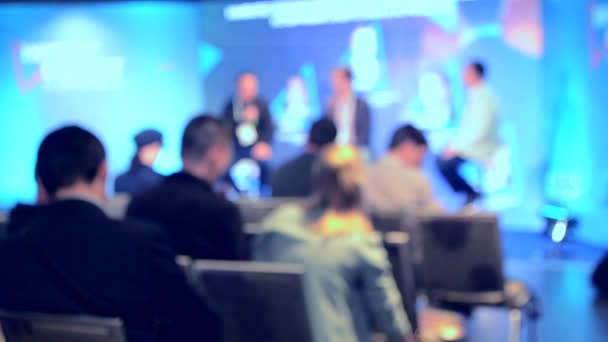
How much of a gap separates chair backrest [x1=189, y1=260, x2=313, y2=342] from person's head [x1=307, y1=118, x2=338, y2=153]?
2698 mm

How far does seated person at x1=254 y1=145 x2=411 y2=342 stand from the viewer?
2623 millimetres

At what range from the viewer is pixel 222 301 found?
2.22 metres

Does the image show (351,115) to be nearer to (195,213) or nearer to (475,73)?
(475,73)

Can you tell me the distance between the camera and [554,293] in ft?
19.7

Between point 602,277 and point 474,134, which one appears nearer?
point 602,277

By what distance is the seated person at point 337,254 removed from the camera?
262 cm

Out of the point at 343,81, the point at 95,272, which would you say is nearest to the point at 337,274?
the point at 95,272

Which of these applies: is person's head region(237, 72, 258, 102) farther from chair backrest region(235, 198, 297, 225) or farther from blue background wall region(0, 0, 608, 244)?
chair backrest region(235, 198, 297, 225)

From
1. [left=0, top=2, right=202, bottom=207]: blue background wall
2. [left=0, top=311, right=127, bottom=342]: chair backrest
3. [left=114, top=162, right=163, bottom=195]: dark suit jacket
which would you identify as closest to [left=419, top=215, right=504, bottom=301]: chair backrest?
[left=114, top=162, right=163, bottom=195]: dark suit jacket

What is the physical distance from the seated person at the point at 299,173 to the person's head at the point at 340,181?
6.24 ft

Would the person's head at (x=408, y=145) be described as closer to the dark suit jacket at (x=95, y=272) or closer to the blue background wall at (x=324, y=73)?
the dark suit jacket at (x=95, y=272)

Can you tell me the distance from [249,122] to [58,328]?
720cm

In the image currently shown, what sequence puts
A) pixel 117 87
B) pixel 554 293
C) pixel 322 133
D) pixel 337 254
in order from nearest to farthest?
pixel 337 254 → pixel 322 133 → pixel 554 293 → pixel 117 87

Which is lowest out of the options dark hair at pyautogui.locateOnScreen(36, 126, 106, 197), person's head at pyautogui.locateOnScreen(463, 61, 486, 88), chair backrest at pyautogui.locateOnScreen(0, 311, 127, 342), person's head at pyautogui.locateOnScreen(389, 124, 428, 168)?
chair backrest at pyautogui.locateOnScreen(0, 311, 127, 342)
